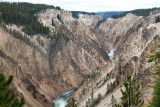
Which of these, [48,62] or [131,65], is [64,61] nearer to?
[48,62]

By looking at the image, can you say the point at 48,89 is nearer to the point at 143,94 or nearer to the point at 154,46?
the point at 154,46

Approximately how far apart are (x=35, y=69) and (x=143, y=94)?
56652 mm

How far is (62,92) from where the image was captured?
73.7 meters

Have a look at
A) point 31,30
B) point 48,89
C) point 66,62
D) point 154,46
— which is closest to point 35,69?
point 48,89

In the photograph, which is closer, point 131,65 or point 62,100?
point 131,65

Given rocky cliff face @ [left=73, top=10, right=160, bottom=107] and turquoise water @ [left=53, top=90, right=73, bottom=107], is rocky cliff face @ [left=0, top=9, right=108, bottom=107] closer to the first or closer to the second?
turquoise water @ [left=53, top=90, right=73, bottom=107]

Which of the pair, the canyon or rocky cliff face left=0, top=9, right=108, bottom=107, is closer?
the canyon

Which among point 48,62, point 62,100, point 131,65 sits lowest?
point 62,100

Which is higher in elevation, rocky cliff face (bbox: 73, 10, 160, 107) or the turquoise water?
rocky cliff face (bbox: 73, 10, 160, 107)

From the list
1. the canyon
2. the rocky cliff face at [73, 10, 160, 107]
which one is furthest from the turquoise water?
the rocky cliff face at [73, 10, 160, 107]

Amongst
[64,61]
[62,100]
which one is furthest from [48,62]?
[62,100]

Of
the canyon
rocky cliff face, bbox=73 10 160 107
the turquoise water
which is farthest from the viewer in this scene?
the turquoise water

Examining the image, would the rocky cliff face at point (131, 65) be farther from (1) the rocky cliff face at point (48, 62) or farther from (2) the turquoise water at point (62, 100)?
(1) the rocky cliff face at point (48, 62)

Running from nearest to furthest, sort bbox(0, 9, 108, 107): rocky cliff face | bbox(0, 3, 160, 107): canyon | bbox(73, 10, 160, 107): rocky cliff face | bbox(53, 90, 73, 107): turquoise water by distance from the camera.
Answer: bbox(73, 10, 160, 107): rocky cliff face → bbox(0, 3, 160, 107): canyon → bbox(0, 9, 108, 107): rocky cliff face → bbox(53, 90, 73, 107): turquoise water
